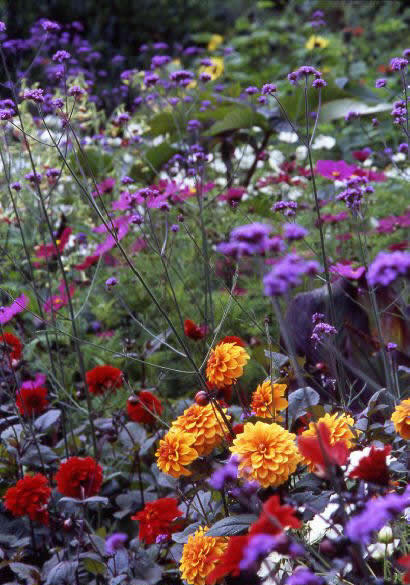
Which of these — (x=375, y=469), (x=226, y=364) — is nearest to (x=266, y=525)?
(x=375, y=469)

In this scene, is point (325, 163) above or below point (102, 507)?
above

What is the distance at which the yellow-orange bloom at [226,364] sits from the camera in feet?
4.43

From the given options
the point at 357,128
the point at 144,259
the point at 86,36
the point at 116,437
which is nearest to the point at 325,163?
the point at 144,259

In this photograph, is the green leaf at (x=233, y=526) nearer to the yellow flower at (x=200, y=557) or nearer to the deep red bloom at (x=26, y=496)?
the yellow flower at (x=200, y=557)

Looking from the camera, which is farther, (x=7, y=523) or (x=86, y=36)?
(x=86, y=36)

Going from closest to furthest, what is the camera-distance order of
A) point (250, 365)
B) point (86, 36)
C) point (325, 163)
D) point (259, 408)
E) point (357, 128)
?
point (259, 408)
point (250, 365)
point (325, 163)
point (357, 128)
point (86, 36)

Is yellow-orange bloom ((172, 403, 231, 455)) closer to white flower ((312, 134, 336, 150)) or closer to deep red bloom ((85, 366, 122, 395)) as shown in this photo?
deep red bloom ((85, 366, 122, 395))

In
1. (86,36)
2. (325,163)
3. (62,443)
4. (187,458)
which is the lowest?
(62,443)

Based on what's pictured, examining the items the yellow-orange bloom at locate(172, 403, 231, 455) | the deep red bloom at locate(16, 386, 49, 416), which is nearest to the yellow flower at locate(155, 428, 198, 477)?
the yellow-orange bloom at locate(172, 403, 231, 455)

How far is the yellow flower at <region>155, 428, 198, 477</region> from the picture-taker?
1.29 m

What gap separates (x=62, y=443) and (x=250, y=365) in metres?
0.60

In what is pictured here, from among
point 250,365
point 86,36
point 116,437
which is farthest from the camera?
point 86,36

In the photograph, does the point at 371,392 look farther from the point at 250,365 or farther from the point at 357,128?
the point at 357,128

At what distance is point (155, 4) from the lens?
8562 mm
